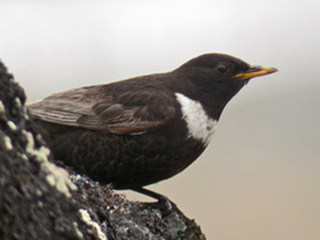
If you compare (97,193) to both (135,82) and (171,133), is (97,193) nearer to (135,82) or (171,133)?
(171,133)

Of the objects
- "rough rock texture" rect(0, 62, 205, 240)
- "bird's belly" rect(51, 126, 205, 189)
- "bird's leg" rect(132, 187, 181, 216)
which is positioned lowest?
"bird's leg" rect(132, 187, 181, 216)

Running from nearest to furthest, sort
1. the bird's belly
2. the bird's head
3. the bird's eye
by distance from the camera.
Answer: the bird's belly, the bird's head, the bird's eye

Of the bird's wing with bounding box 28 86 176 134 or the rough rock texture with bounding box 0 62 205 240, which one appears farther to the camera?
the bird's wing with bounding box 28 86 176 134

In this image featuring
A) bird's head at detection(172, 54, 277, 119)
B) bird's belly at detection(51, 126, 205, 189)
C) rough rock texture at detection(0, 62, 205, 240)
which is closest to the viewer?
rough rock texture at detection(0, 62, 205, 240)

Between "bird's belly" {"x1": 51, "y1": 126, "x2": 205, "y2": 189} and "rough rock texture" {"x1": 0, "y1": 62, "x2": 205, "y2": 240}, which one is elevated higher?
"rough rock texture" {"x1": 0, "y1": 62, "x2": 205, "y2": 240}

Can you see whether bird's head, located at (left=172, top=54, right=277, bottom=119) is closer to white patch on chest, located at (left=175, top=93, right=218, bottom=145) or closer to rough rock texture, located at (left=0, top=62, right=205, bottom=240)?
white patch on chest, located at (left=175, top=93, right=218, bottom=145)

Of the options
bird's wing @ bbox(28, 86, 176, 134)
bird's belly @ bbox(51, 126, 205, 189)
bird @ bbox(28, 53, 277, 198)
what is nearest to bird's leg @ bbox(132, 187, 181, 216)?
bird @ bbox(28, 53, 277, 198)

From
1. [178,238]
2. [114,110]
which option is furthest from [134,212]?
[114,110]

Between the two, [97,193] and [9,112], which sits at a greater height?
[9,112]
